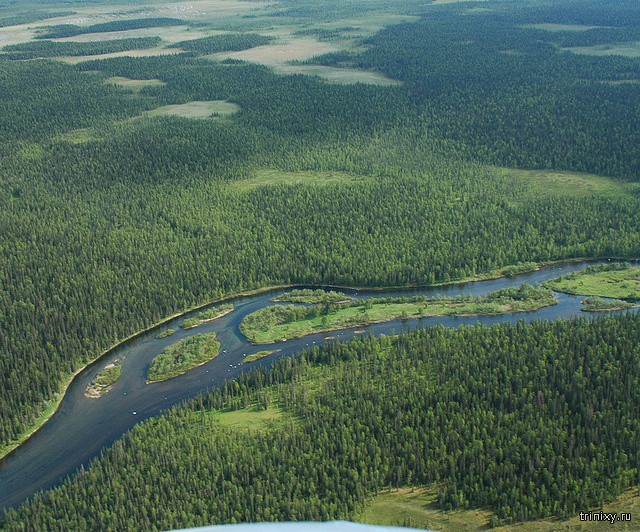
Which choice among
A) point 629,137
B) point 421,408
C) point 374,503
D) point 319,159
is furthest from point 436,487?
point 629,137

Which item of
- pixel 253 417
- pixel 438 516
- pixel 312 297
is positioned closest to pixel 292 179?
pixel 312 297

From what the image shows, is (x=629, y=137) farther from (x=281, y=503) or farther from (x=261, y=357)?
(x=281, y=503)

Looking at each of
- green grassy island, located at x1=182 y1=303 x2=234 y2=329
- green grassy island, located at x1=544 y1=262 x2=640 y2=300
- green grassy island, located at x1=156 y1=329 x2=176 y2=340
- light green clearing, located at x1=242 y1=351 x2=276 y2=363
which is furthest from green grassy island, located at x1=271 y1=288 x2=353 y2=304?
green grassy island, located at x1=544 y1=262 x2=640 y2=300

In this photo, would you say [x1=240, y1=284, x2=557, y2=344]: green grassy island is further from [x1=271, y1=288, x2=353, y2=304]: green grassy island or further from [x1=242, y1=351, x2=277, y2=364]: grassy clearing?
[x1=242, y1=351, x2=277, y2=364]: grassy clearing

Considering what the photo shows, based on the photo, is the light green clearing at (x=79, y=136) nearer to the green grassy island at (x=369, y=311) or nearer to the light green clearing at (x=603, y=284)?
the green grassy island at (x=369, y=311)

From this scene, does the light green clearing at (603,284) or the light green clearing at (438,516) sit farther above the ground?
the light green clearing at (603,284)

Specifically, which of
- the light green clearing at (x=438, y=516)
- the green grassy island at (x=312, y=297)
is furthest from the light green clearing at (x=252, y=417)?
the green grassy island at (x=312, y=297)
